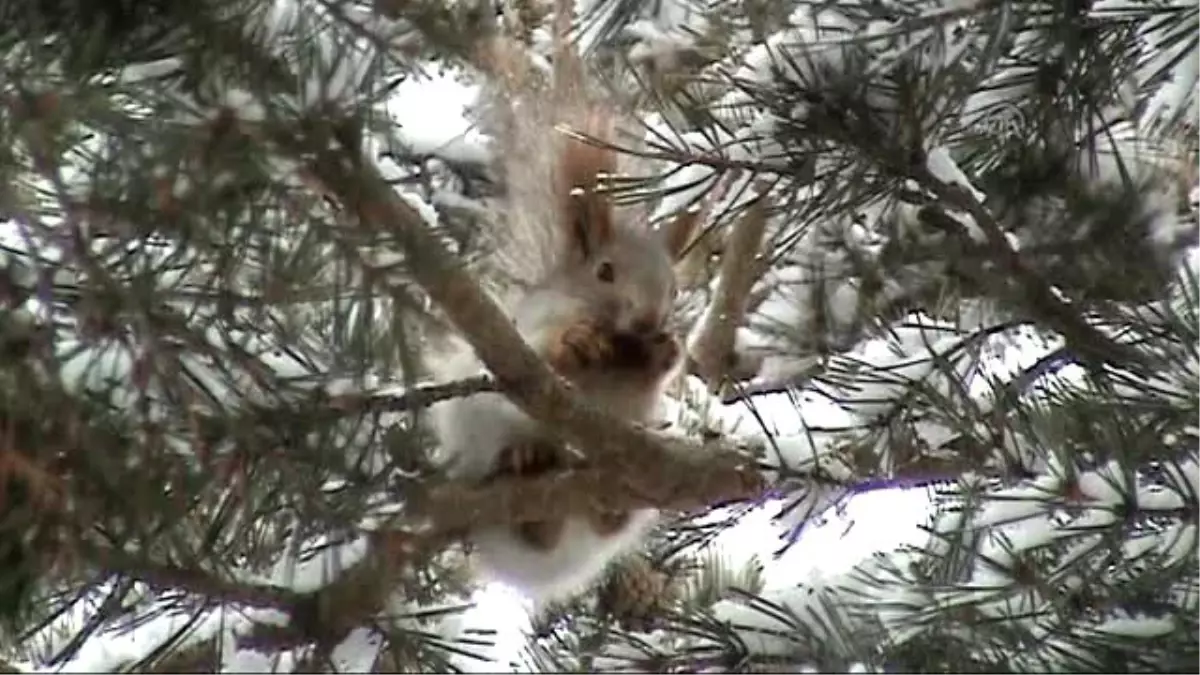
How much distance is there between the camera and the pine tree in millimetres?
884

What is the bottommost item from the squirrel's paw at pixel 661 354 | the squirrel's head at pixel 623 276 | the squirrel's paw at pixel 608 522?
the squirrel's paw at pixel 608 522

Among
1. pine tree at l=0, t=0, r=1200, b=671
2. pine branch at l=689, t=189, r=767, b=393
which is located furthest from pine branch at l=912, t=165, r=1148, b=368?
pine branch at l=689, t=189, r=767, b=393

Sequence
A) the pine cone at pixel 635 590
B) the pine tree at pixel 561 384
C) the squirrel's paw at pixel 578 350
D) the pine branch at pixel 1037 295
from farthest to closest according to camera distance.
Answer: the pine cone at pixel 635 590 → the squirrel's paw at pixel 578 350 → the pine branch at pixel 1037 295 → the pine tree at pixel 561 384

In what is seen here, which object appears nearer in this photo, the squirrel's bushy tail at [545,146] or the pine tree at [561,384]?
the pine tree at [561,384]

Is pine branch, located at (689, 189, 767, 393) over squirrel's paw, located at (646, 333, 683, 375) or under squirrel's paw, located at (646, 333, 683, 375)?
over

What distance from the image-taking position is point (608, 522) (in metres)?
1.30

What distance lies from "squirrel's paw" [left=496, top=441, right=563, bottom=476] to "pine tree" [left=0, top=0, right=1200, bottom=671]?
5cm

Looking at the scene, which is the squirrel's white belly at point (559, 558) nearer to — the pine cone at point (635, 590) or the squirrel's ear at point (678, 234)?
the pine cone at point (635, 590)

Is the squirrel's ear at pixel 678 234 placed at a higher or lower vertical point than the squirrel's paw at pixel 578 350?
higher

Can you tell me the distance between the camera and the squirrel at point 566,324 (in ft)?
4.00

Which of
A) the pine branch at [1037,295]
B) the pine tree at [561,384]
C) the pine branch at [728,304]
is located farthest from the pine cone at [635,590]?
the pine branch at [1037,295]

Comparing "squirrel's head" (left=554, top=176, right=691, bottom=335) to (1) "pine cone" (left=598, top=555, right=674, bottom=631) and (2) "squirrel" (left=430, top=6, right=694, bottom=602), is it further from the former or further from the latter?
(1) "pine cone" (left=598, top=555, right=674, bottom=631)

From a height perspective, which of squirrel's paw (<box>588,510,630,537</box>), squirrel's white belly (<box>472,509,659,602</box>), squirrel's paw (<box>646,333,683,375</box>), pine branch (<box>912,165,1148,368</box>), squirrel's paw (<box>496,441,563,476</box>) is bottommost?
squirrel's white belly (<box>472,509,659,602</box>)

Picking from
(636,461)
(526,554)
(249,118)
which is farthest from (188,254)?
(526,554)
